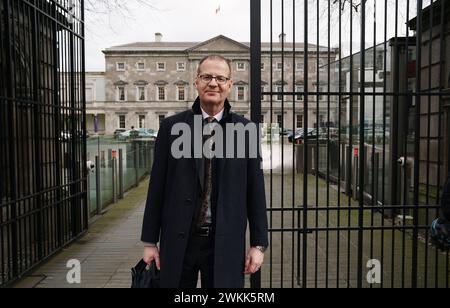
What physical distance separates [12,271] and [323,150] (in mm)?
11578

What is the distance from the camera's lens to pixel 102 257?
5797 mm

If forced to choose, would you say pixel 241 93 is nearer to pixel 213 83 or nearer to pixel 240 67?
pixel 240 67

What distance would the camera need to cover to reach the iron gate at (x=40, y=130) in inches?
189

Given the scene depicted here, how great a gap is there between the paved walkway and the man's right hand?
90.8 inches

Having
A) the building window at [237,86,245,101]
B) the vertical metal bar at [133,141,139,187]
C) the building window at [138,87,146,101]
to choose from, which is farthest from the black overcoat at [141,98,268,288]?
the building window at [138,87,146,101]

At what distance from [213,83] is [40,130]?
417 cm

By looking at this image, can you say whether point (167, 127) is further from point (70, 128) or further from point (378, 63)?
point (378, 63)

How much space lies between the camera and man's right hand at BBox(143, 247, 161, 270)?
2.64 meters

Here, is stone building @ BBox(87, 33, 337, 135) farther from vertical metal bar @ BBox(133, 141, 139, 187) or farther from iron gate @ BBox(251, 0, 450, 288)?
iron gate @ BBox(251, 0, 450, 288)

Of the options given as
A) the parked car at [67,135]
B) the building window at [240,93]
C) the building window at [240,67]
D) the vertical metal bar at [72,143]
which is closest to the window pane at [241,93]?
the building window at [240,93]

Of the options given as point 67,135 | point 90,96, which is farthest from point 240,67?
point 67,135

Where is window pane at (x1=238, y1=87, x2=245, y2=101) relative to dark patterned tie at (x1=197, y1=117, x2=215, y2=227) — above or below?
above

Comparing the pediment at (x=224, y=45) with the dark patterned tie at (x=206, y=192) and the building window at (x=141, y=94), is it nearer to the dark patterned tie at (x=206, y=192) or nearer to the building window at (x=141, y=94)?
the building window at (x=141, y=94)

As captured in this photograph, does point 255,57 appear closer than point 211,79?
No
